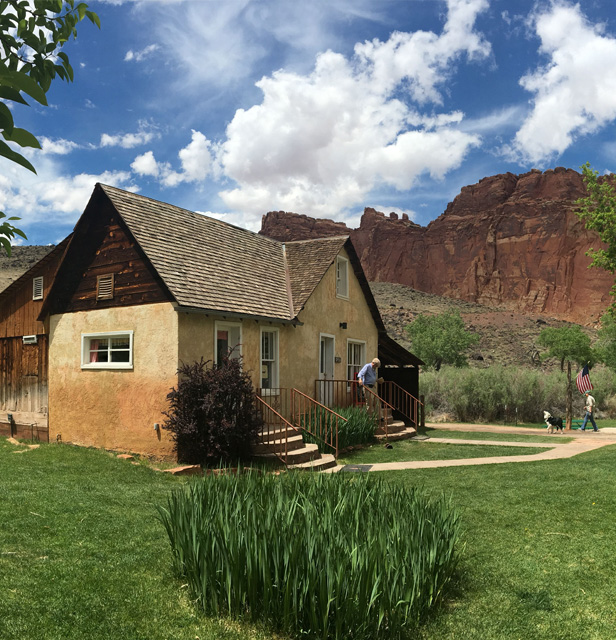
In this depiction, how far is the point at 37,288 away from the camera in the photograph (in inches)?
601

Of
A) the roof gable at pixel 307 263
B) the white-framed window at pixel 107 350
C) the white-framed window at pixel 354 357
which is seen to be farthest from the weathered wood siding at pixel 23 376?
the white-framed window at pixel 354 357

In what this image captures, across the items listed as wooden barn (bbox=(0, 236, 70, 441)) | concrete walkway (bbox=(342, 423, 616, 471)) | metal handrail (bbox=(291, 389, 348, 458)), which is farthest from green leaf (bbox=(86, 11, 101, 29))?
wooden barn (bbox=(0, 236, 70, 441))

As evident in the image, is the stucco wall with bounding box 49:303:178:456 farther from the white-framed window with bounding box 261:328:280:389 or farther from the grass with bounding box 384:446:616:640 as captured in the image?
the grass with bounding box 384:446:616:640

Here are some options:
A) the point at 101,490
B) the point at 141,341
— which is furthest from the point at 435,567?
the point at 141,341

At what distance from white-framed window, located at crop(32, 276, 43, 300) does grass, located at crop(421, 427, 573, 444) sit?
11.8m

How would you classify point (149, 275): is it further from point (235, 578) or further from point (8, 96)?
point (8, 96)

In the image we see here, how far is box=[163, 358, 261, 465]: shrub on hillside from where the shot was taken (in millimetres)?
11148

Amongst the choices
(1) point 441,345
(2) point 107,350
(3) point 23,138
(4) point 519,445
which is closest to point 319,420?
(2) point 107,350

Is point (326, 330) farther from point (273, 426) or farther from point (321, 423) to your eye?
point (273, 426)

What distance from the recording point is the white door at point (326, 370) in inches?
645

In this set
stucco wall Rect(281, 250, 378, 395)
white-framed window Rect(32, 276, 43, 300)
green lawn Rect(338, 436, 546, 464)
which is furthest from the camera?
stucco wall Rect(281, 250, 378, 395)

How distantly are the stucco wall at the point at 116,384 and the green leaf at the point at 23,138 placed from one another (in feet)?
35.1

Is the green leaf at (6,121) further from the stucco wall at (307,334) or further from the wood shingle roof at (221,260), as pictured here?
the stucco wall at (307,334)

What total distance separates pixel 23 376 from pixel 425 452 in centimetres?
1069
